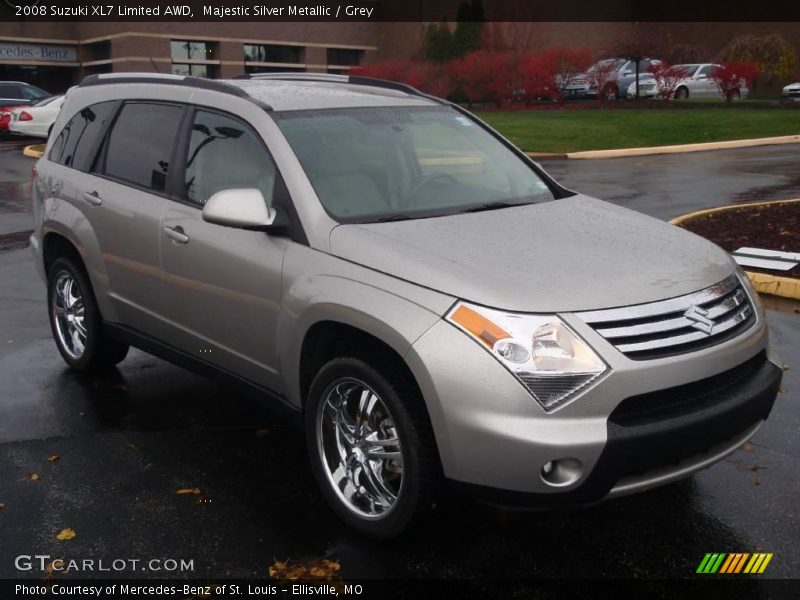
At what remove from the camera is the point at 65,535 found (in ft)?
13.3

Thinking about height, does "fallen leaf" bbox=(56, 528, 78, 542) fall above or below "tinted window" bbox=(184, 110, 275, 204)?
below

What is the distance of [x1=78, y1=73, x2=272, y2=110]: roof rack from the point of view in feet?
16.0

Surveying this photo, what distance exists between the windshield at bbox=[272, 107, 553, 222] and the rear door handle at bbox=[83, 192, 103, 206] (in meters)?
1.54

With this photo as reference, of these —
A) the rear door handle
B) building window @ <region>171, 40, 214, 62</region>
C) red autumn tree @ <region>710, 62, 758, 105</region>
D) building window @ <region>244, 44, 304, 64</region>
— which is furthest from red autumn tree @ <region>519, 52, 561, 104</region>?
the rear door handle

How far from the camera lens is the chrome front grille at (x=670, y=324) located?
3.49 metres

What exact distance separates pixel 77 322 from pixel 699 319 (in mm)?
4230

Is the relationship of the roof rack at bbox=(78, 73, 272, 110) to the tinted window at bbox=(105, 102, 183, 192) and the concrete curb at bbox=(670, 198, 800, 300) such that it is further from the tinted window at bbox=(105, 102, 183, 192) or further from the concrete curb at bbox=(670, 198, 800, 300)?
the concrete curb at bbox=(670, 198, 800, 300)

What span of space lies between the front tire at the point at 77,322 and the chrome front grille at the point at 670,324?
12.0ft

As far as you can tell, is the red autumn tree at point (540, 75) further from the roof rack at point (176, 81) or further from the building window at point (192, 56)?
the roof rack at point (176, 81)

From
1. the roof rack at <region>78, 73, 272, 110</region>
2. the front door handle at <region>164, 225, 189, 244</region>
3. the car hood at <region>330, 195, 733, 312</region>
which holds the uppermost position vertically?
the roof rack at <region>78, 73, 272, 110</region>

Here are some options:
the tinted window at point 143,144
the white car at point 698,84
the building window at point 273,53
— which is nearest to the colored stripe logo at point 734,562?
the tinted window at point 143,144

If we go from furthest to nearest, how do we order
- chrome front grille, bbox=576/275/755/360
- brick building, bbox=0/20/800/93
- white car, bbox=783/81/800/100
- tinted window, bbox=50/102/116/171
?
brick building, bbox=0/20/800/93
white car, bbox=783/81/800/100
tinted window, bbox=50/102/116/171
chrome front grille, bbox=576/275/755/360

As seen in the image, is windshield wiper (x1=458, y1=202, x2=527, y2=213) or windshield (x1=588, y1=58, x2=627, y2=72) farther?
windshield (x1=588, y1=58, x2=627, y2=72)

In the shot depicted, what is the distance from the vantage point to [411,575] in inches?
146
